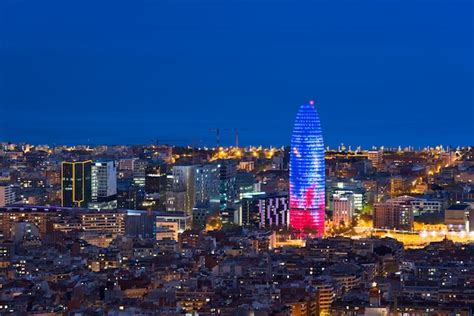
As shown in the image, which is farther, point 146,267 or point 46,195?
point 46,195

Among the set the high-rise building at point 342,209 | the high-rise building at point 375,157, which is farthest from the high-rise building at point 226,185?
the high-rise building at point 375,157

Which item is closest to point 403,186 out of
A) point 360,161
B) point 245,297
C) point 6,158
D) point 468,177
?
point 468,177

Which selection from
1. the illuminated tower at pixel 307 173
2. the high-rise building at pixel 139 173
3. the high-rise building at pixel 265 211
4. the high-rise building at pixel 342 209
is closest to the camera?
the illuminated tower at pixel 307 173

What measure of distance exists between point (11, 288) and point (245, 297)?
2299 mm

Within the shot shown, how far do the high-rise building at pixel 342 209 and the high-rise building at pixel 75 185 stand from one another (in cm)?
404

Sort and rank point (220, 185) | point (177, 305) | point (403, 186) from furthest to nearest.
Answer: point (403, 186)
point (220, 185)
point (177, 305)

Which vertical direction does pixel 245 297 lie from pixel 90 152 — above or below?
below

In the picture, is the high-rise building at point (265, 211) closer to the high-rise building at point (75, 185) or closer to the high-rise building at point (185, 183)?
the high-rise building at point (185, 183)

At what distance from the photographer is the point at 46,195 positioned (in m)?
26.8

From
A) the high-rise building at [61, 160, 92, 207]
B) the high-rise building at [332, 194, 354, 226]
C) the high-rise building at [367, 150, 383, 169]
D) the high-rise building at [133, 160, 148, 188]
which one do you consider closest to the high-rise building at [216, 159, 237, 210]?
the high-rise building at [133, 160, 148, 188]

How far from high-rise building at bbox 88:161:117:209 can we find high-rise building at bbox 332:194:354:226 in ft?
11.3

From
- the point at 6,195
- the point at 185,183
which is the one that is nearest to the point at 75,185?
the point at 6,195

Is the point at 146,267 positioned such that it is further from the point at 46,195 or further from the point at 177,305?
the point at 46,195

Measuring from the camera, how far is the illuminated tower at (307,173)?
23266 mm
